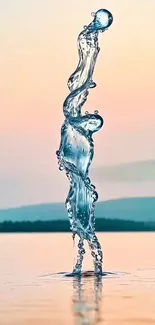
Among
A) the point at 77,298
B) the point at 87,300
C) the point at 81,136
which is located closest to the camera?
the point at 87,300

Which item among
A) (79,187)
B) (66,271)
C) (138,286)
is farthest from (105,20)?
(66,271)

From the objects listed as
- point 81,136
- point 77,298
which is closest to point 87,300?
point 77,298

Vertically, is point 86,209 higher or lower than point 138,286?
higher

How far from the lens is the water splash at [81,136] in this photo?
83.0 feet

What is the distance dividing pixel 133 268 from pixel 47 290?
10.1 metres

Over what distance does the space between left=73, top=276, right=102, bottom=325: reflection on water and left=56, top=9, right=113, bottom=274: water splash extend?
102 cm

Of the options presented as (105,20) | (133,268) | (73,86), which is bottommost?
(133,268)

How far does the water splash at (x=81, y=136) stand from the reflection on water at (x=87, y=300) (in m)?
1.02

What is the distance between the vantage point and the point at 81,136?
83.1ft

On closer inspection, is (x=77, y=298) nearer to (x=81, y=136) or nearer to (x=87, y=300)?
(x=87, y=300)

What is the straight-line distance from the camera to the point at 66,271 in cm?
3100

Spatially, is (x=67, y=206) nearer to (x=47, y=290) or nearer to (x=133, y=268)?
(x=47, y=290)

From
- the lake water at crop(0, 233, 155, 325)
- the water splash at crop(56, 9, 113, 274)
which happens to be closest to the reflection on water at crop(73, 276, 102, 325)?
the lake water at crop(0, 233, 155, 325)

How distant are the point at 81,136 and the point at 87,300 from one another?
5309mm
